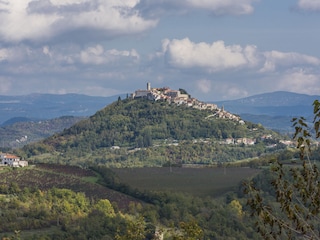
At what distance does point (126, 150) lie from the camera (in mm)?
189625

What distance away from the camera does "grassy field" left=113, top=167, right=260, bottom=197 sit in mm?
106875

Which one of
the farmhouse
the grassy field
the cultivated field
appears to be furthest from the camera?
the farmhouse

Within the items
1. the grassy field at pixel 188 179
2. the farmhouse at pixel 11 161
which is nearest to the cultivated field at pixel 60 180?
the farmhouse at pixel 11 161

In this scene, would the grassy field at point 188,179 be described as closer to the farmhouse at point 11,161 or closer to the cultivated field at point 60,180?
the cultivated field at point 60,180

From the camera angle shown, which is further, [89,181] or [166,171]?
[166,171]

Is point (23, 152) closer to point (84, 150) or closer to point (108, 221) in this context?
point (84, 150)

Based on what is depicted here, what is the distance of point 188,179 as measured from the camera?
390ft

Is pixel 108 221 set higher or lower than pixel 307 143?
lower

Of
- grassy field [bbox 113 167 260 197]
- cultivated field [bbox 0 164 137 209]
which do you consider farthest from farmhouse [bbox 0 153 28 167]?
grassy field [bbox 113 167 260 197]

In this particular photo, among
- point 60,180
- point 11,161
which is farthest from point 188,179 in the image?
point 11,161

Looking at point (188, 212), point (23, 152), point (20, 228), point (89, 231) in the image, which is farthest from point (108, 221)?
point (23, 152)

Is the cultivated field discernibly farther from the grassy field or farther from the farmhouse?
the grassy field

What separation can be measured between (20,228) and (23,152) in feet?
349

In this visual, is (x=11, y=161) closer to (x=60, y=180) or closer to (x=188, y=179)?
(x=60, y=180)
